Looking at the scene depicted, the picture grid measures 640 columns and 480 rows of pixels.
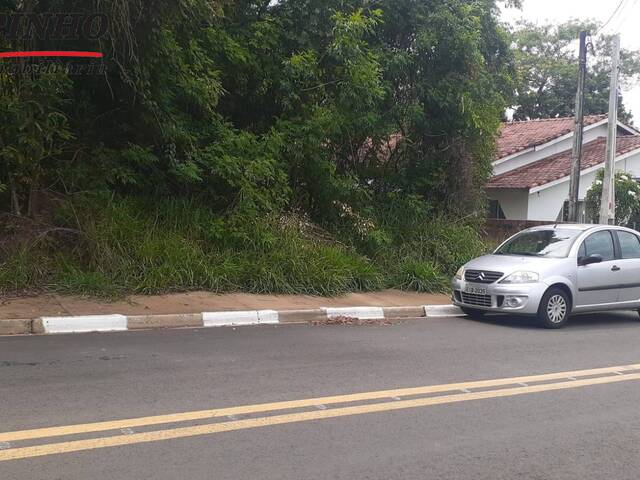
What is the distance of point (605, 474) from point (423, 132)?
1082 cm

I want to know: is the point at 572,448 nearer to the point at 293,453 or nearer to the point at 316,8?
the point at 293,453

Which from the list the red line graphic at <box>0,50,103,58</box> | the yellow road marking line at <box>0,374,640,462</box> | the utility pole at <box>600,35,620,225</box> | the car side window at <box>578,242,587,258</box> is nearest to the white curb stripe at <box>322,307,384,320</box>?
the car side window at <box>578,242,587,258</box>

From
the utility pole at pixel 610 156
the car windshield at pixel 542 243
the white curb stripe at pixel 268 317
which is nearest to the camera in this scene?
the white curb stripe at pixel 268 317

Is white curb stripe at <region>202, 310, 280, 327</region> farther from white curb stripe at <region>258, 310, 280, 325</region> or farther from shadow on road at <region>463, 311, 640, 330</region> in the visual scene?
shadow on road at <region>463, 311, 640, 330</region>

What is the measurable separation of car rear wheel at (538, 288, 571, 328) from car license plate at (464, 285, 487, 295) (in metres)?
0.84

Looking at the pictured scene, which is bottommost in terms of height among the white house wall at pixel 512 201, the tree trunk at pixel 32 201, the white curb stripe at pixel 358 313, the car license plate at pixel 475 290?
the white curb stripe at pixel 358 313

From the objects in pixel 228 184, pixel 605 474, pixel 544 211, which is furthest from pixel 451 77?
pixel 605 474

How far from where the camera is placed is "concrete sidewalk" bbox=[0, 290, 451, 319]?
27.6ft

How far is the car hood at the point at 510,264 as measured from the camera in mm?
9672

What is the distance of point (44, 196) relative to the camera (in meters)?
10.4

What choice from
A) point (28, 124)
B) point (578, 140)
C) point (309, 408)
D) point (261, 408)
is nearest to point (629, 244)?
point (578, 140)

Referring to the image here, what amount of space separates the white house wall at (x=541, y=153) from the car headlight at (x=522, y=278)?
11083 mm

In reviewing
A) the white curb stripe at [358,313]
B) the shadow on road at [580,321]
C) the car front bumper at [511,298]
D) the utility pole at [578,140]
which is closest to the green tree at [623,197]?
the utility pole at [578,140]

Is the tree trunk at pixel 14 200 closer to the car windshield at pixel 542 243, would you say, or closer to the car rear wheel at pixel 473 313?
the car rear wheel at pixel 473 313
